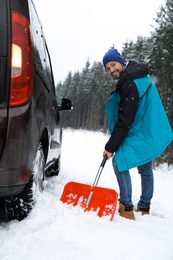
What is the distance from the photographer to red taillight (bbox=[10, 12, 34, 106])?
6.33 ft

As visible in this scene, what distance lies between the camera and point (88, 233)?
2.30 meters

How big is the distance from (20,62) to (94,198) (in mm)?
1673

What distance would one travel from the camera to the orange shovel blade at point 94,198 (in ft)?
9.30

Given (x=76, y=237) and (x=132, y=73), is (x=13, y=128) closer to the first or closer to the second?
(x=76, y=237)

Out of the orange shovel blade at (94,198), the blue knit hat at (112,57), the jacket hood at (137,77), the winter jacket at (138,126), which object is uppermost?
the blue knit hat at (112,57)

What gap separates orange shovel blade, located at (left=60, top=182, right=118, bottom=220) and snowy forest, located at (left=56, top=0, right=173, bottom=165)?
7.82 meters

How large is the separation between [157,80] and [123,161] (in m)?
21.6

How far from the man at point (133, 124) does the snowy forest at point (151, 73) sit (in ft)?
25.0

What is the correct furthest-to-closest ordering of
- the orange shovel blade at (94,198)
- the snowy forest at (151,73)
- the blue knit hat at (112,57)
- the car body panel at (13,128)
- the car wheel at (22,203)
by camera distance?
the snowy forest at (151,73), the blue knit hat at (112,57), the orange shovel blade at (94,198), the car wheel at (22,203), the car body panel at (13,128)

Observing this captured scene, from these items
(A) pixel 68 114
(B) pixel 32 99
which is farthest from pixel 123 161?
(A) pixel 68 114

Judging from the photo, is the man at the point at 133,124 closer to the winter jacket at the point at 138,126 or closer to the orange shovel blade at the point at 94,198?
the winter jacket at the point at 138,126

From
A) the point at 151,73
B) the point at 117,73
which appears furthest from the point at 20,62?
the point at 151,73

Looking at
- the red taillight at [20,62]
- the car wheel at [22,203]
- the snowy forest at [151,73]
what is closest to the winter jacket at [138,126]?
the car wheel at [22,203]

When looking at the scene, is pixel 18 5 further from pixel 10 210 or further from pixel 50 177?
pixel 50 177
